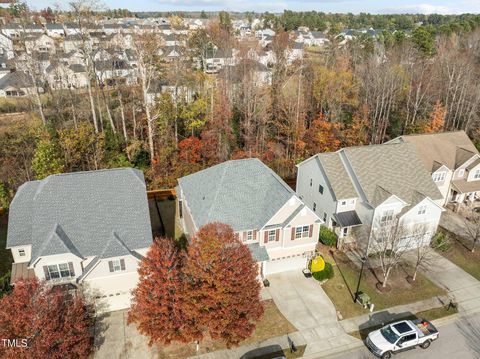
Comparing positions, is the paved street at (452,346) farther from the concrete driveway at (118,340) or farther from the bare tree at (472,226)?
the concrete driveway at (118,340)

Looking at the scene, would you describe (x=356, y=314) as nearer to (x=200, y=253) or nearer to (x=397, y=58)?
(x=200, y=253)

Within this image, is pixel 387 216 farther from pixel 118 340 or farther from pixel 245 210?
pixel 118 340

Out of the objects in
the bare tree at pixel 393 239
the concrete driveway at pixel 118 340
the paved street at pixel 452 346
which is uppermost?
the bare tree at pixel 393 239

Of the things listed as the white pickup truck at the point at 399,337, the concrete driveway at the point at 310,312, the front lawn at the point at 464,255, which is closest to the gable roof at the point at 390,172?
the front lawn at the point at 464,255

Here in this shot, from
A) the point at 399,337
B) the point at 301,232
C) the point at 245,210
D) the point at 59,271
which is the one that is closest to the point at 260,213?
the point at 245,210

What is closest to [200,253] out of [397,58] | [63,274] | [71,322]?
[71,322]

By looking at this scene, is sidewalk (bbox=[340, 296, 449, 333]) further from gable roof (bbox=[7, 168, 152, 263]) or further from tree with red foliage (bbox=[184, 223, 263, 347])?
gable roof (bbox=[7, 168, 152, 263])
